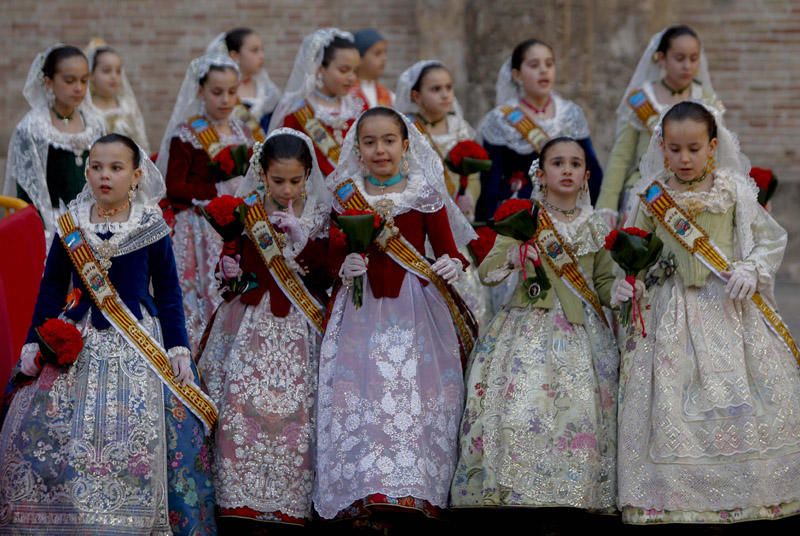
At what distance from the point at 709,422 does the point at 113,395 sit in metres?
2.40

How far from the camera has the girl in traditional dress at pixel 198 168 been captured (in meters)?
8.38

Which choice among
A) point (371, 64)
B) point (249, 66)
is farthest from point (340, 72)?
point (249, 66)

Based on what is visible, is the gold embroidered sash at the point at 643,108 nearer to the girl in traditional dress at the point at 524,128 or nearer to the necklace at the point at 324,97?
the girl in traditional dress at the point at 524,128

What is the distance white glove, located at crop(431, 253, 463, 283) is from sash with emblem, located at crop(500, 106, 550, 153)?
205cm

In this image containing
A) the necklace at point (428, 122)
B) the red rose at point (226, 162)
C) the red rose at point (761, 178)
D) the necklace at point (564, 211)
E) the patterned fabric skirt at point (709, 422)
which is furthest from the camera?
the necklace at point (428, 122)

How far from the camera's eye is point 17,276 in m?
7.48

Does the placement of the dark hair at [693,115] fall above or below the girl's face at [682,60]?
below

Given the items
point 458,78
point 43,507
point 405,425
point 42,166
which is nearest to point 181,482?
point 43,507

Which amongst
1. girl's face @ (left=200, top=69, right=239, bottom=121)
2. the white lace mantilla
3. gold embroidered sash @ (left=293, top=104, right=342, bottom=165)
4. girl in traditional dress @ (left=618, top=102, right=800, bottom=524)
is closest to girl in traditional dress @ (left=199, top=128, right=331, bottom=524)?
girl in traditional dress @ (left=618, top=102, right=800, bottom=524)

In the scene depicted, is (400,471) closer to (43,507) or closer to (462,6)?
(43,507)

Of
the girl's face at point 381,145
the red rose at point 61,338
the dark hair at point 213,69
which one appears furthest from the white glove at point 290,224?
the dark hair at point 213,69

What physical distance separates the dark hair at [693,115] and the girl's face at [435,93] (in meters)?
2.30

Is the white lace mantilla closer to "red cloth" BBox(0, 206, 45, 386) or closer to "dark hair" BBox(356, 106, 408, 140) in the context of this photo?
"dark hair" BBox(356, 106, 408, 140)

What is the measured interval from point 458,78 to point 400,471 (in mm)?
6314
